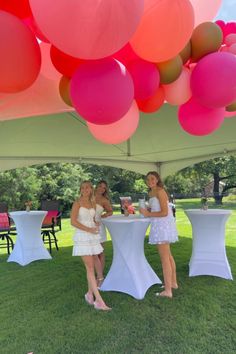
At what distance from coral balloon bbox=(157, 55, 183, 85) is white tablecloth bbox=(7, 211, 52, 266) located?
373 centimetres

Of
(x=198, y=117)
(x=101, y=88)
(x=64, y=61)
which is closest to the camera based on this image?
(x=101, y=88)

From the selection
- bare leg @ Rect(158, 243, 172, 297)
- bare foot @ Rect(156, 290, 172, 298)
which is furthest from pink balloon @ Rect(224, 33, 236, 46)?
bare foot @ Rect(156, 290, 172, 298)

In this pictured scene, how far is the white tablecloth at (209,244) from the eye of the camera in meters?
3.96

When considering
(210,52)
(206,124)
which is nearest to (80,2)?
(210,52)

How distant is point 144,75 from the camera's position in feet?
6.16

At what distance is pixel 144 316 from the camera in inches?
113

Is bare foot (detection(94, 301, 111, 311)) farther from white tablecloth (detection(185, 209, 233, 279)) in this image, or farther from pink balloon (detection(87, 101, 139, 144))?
pink balloon (detection(87, 101, 139, 144))

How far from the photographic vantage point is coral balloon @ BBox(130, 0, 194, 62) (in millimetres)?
1553

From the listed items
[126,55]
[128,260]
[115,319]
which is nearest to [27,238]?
[128,260]

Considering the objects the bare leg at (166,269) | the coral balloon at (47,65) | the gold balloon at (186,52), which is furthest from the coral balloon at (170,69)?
the bare leg at (166,269)

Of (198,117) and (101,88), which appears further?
(198,117)

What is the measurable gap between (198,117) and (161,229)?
4.75 ft

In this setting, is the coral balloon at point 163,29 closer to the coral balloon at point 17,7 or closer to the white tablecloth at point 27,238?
the coral balloon at point 17,7

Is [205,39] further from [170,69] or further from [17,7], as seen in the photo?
[17,7]
